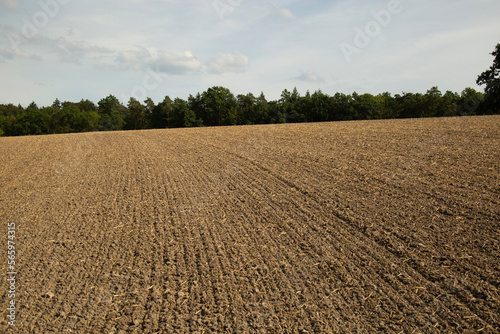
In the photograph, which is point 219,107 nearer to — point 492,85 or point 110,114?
point 110,114

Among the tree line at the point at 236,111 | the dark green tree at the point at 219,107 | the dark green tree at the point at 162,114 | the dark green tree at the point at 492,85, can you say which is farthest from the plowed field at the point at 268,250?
the dark green tree at the point at 162,114

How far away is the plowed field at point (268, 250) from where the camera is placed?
4367mm

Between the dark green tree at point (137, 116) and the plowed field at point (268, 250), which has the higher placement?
the dark green tree at point (137, 116)

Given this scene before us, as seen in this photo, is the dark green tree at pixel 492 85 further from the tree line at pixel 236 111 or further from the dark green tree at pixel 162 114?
the dark green tree at pixel 162 114

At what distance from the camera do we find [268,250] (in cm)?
609

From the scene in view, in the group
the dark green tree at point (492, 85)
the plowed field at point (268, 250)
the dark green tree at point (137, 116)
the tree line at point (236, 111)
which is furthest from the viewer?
the dark green tree at point (137, 116)

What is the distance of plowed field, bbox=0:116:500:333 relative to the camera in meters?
4.37

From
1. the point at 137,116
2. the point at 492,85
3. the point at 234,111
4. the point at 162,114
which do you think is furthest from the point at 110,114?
the point at 492,85

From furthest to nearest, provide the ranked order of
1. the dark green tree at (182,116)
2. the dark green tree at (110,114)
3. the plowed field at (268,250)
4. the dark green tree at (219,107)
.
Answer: the dark green tree at (110,114)
the dark green tree at (219,107)
the dark green tree at (182,116)
the plowed field at (268,250)

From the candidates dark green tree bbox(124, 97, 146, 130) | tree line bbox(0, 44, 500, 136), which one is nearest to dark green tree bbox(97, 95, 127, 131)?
tree line bbox(0, 44, 500, 136)

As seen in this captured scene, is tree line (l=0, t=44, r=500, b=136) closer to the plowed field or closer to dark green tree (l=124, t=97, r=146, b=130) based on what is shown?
dark green tree (l=124, t=97, r=146, b=130)

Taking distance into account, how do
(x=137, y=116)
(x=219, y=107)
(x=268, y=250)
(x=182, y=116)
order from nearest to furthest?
(x=268, y=250), (x=182, y=116), (x=219, y=107), (x=137, y=116)

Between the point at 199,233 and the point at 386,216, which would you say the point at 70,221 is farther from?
the point at 386,216

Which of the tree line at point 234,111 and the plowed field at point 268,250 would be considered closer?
the plowed field at point 268,250
